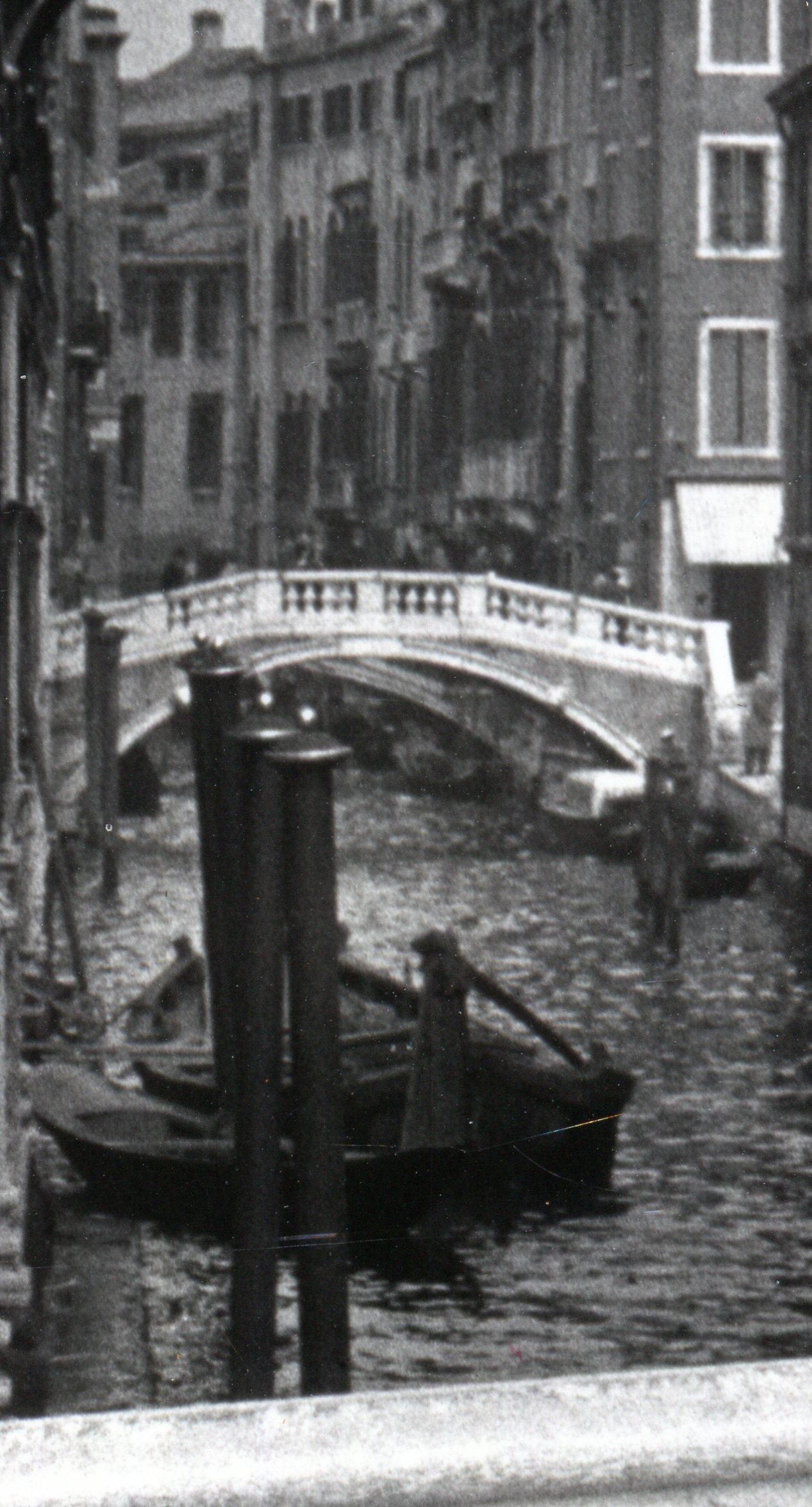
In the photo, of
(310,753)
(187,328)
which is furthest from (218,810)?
(310,753)

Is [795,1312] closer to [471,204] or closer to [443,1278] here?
[443,1278]

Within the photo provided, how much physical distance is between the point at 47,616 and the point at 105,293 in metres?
1.03

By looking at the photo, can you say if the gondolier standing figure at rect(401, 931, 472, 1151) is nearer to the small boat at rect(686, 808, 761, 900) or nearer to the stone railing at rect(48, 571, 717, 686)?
the small boat at rect(686, 808, 761, 900)

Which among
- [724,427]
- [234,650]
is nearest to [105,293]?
[724,427]

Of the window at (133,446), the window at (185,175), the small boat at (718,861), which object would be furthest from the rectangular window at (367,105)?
the small boat at (718,861)

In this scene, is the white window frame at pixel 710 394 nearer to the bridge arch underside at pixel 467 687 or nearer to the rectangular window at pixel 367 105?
the bridge arch underside at pixel 467 687

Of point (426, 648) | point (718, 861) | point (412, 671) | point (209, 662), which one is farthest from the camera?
point (426, 648)

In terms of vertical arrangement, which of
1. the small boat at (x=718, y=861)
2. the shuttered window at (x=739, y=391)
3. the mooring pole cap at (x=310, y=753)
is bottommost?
the small boat at (x=718, y=861)

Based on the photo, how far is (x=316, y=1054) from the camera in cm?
213

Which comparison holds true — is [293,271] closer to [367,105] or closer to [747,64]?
[367,105]

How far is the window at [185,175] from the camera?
3146 millimetres

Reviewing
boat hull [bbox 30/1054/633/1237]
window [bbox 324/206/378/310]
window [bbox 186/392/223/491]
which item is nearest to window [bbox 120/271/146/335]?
window [bbox 186/392/223/491]

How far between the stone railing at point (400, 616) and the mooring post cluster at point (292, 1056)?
803 mm

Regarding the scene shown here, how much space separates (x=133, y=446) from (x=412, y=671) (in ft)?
4.53
